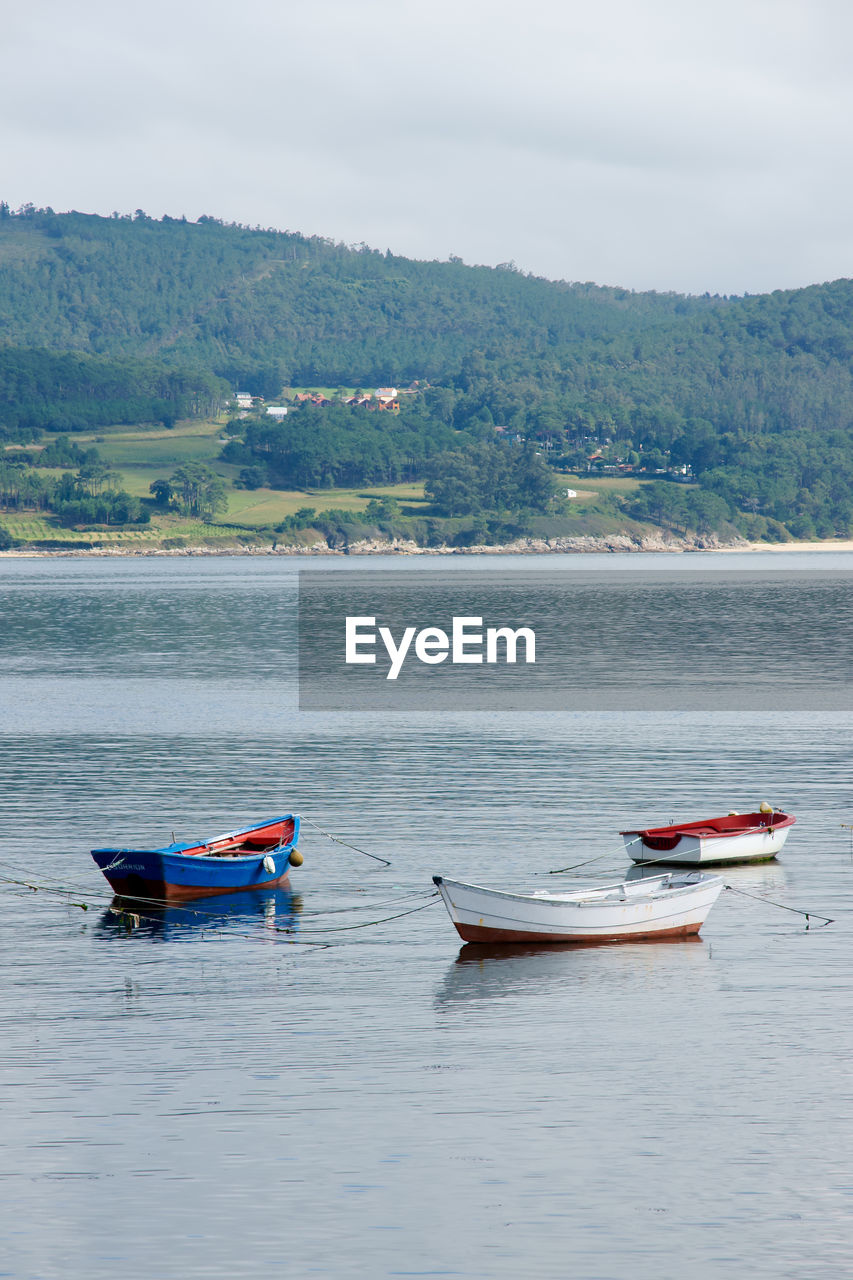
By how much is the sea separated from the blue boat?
2.17ft

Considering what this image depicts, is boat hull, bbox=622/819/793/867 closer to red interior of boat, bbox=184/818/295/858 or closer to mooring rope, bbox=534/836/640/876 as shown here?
mooring rope, bbox=534/836/640/876

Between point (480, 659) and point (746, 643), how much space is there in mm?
26655

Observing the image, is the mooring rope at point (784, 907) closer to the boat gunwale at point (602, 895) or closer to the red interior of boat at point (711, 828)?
the red interior of boat at point (711, 828)

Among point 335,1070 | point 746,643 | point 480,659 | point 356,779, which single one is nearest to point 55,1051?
point 335,1070

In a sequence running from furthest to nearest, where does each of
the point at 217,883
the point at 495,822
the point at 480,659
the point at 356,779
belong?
the point at 480,659, the point at 356,779, the point at 495,822, the point at 217,883

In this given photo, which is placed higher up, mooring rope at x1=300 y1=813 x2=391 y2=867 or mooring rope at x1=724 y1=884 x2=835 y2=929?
mooring rope at x1=724 y1=884 x2=835 y2=929

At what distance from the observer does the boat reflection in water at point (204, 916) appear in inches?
1474

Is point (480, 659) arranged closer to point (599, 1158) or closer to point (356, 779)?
point (356, 779)

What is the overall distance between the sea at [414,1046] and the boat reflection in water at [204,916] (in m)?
0.16

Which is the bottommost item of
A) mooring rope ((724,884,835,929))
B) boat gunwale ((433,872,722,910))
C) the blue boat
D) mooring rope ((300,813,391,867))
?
mooring rope ((300,813,391,867))

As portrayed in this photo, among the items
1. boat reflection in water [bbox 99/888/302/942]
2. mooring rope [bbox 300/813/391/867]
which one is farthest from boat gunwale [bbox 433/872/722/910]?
mooring rope [bbox 300/813/391/867]

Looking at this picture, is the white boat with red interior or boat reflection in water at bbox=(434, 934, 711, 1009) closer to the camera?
boat reflection in water at bbox=(434, 934, 711, 1009)

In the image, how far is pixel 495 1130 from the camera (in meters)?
23.5

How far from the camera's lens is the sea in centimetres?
2002
